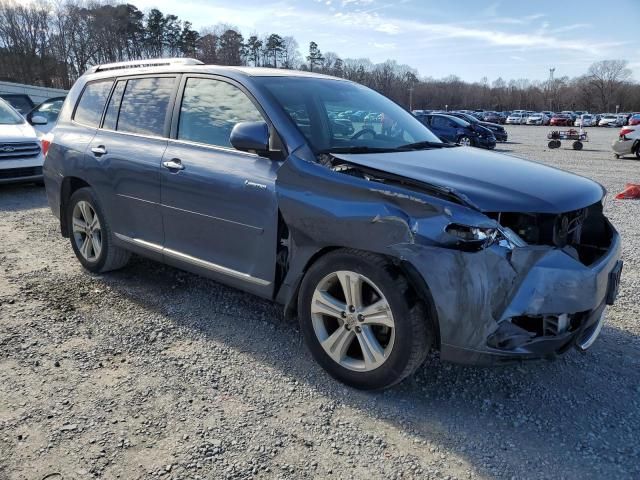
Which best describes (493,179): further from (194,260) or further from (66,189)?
(66,189)

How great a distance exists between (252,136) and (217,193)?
1.75ft

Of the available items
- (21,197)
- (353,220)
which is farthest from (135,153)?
(21,197)

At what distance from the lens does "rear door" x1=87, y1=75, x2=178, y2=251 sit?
3.86 meters

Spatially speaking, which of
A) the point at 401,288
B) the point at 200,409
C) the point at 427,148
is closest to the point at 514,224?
the point at 401,288

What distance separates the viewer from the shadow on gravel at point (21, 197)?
7.94 metres

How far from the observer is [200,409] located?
2705 mm

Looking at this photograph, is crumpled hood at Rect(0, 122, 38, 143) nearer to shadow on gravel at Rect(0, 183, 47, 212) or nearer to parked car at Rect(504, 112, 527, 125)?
shadow on gravel at Rect(0, 183, 47, 212)

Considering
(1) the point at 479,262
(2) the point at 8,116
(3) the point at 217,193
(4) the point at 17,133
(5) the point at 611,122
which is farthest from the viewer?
(5) the point at 611,122

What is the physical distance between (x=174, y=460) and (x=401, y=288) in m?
1.37

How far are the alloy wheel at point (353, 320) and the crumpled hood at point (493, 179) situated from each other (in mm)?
667

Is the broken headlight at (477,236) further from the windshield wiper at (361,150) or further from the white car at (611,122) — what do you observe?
the white car at (611,122)

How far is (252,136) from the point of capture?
302 cm

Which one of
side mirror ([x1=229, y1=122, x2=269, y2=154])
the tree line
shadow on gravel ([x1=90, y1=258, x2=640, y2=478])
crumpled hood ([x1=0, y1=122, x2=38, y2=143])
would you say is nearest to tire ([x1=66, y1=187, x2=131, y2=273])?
shadow on gravel ([x1=90, y1=258, x2=640, y2=478])

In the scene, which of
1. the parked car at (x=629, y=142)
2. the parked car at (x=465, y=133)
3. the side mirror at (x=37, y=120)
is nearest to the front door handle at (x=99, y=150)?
the side mirror at (x=37, y=120)
